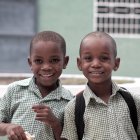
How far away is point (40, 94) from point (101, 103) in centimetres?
37

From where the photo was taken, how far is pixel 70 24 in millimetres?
11469

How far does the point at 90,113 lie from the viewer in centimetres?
219

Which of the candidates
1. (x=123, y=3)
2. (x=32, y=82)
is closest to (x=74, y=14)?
(x=123, y=3)

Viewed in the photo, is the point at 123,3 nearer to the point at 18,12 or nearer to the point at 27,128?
the point at 18,12

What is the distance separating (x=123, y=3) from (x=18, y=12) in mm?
3028

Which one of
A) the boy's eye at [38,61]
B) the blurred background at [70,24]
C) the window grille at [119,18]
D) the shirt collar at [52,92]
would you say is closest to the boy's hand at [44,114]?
the shirt collar at [52,92]

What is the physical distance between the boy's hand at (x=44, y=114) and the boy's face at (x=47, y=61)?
26cm

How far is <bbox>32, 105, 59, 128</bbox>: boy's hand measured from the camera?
6.61ft

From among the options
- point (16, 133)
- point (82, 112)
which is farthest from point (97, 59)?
point (16, 133)

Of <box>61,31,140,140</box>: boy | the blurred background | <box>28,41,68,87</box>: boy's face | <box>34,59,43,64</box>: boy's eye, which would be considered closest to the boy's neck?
<box>61,31,140,140</box>: boy

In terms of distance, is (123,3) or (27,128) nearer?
(27,128)

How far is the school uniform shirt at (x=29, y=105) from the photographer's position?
7.39ft

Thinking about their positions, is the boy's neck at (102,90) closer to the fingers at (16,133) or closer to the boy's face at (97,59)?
the boy's face at (97,59)

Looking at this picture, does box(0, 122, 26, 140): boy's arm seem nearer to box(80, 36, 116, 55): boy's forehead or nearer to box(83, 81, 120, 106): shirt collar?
box(83, 81, 120, 106): shirt collar
